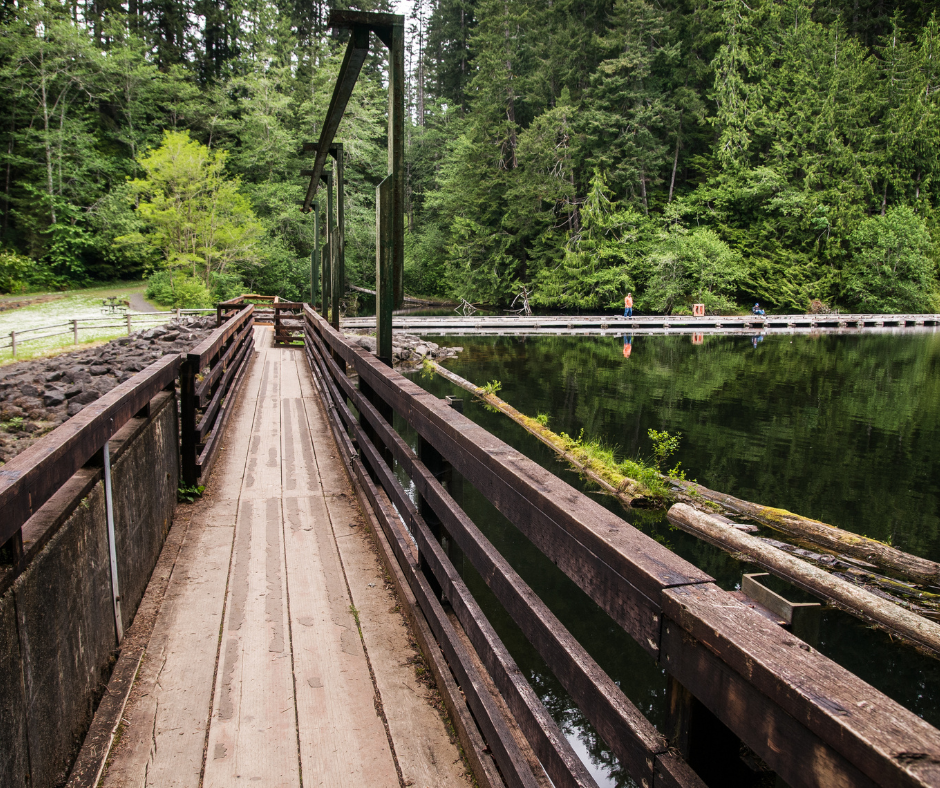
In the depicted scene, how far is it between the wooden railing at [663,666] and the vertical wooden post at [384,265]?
2450 millimetres

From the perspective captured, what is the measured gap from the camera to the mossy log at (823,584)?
5.64 metres

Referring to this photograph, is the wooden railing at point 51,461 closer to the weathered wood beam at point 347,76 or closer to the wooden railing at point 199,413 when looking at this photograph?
the wooden railing at point 199,413

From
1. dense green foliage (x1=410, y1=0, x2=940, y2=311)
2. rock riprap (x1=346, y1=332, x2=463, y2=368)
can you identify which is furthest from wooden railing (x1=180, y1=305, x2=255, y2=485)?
dense green foliage (x1=410, y1=0, x2=940, y2=311)

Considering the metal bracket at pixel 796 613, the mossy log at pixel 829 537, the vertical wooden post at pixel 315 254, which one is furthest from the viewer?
the vertical wooden post at pixel 315 254

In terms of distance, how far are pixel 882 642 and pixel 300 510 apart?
5241mm

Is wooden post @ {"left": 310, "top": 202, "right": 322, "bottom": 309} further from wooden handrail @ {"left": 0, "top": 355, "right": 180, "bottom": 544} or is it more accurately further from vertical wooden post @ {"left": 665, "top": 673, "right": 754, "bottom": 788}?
vertical wooden post @ {"left": 665, "top": 673, "right": 754, "bottom": 788}

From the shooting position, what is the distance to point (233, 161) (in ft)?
138

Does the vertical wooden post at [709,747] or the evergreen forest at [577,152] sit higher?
the evergreen forest at [577,152]

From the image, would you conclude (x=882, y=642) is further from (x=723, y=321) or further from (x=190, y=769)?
(x=723, y=321)

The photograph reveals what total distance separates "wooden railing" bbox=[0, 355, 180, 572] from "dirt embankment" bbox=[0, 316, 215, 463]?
12.0ft

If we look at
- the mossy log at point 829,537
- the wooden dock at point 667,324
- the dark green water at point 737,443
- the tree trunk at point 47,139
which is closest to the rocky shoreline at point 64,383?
the dark green water at point 737,443

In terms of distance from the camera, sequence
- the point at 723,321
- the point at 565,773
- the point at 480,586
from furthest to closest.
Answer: the point at 723,321 → the point at 480,586 → the point at 565,773

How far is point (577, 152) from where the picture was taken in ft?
130

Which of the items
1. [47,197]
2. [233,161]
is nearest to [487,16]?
[233,161]
